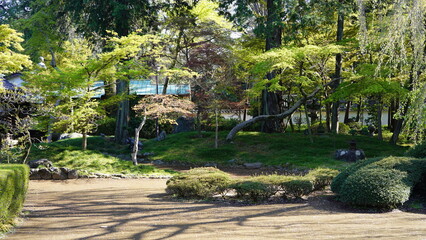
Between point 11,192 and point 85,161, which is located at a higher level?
point 85,161

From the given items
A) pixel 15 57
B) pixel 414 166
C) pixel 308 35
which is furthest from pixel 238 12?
pixel 414 166

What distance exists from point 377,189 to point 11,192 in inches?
270

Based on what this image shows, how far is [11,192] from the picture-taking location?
6953 mm

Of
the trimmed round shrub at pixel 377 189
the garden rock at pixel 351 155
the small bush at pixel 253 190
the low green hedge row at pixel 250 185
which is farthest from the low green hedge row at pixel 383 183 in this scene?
the garden rock at pixel 351 155

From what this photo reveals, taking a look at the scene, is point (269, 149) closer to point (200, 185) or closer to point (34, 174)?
point (200, 185)

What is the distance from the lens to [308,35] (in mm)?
21422

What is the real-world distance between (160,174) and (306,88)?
12.0 metres

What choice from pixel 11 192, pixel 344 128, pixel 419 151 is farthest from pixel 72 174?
pixel 344 128

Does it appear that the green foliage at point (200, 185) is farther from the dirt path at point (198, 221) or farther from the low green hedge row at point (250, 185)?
the dirt path at point (198, 221)

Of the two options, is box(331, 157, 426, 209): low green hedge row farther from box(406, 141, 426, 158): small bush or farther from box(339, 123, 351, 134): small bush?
box(339, 123, 351, 134): small bush

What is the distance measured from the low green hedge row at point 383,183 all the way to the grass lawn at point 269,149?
6.80 meters

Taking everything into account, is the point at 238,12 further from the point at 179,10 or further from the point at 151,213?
the point at 151,213

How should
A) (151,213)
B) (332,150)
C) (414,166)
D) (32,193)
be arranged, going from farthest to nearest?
(332,150), (32,193), (414,166), (151,213)

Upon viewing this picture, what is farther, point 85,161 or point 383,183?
point 85,161
